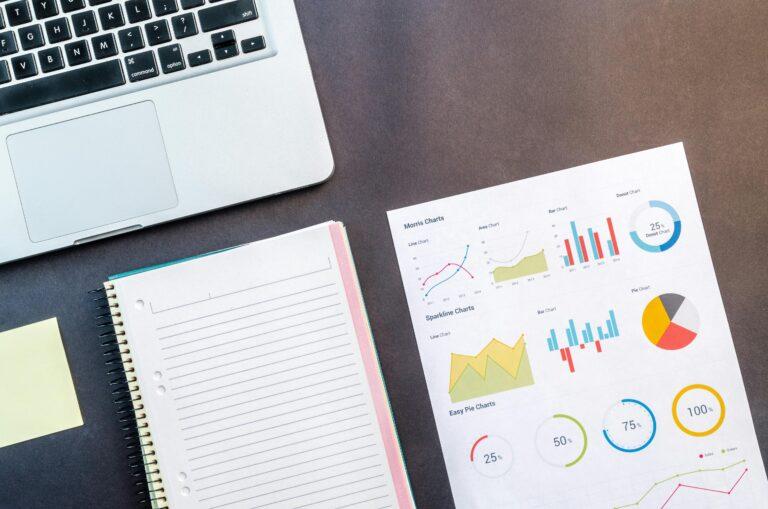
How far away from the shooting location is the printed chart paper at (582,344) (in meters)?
0.56

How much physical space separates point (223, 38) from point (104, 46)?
10 centimetres

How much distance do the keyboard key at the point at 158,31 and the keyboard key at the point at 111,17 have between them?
24mm

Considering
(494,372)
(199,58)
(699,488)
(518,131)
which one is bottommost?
(699,488)

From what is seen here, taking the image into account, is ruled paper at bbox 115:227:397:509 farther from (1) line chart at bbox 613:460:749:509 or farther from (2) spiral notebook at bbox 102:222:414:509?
(1) line chart at bbox 613:460:749:509

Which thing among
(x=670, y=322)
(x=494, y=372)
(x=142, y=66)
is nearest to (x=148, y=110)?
(x=142, y=66)

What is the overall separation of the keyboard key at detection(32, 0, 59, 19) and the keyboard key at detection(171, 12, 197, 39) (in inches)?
4.0

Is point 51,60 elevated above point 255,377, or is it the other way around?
point 51,60

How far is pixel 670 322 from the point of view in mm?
563

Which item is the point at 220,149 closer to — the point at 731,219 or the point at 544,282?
the point at 544,282

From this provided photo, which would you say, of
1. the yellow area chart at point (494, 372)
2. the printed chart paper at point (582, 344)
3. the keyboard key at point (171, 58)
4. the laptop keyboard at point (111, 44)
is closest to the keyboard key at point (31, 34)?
the laptop keyboard at point (111, 44)

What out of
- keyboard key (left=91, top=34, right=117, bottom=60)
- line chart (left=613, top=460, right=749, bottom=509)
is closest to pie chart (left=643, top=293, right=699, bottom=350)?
line chart (left=613, top=460, right=749, bottom=509)

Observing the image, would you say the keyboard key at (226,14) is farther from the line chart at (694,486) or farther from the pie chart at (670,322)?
the line chart at (694,486)

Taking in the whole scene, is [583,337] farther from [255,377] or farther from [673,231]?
[255,377]

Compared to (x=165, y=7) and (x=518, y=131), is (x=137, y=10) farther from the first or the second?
(x=518, y=131)
